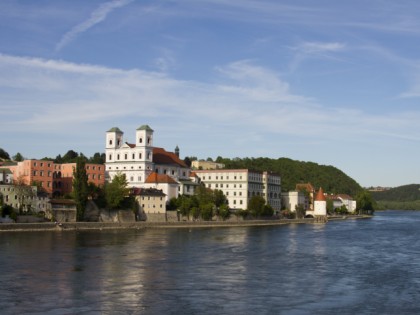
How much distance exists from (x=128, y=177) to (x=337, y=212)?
69923 millimetres

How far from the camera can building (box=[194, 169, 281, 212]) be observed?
106312mm

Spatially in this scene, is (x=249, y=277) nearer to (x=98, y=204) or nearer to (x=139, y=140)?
(x=98, y=204)

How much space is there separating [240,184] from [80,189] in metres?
40.4

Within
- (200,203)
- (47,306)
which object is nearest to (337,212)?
(200,203)

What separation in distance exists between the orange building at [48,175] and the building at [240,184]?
26.3m

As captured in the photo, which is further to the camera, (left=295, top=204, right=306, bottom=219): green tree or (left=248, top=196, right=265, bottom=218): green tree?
(left=295, top=204, right=306, bottom=219): green tree

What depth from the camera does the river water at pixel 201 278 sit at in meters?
26.3

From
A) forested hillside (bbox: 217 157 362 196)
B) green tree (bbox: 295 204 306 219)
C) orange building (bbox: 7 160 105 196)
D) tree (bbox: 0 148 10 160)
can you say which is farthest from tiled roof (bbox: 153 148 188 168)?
forested hillside (bbox: 217 157 362 196)

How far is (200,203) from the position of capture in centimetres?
9031

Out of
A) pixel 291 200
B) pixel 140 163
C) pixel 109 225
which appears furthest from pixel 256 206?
pixel 109 225

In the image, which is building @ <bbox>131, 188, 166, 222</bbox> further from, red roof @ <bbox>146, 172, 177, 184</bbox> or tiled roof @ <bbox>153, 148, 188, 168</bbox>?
tiled roof @ <bbox>153, 148, 188, 168</bbox>

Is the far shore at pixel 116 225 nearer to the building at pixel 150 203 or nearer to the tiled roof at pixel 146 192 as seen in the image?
the building at pixel 150 203

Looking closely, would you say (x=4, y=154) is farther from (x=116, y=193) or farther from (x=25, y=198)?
(x=25, y=198)

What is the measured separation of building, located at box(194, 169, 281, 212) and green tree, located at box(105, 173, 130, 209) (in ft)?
103
